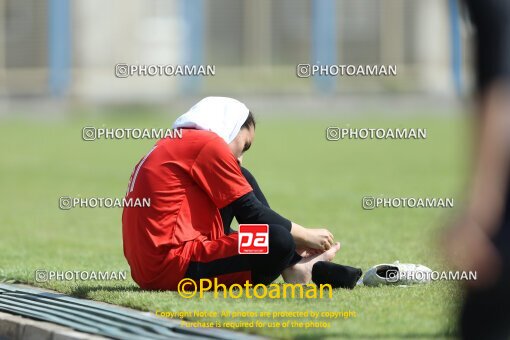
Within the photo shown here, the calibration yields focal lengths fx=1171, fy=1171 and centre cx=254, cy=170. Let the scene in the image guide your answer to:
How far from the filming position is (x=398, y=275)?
7.48 m

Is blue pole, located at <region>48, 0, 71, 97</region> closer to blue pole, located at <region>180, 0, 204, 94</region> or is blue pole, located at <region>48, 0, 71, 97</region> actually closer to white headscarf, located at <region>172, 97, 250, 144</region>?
blue pole, located at <region>180, 0, 204, 94</region>

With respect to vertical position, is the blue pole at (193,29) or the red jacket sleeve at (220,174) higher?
the red jacket sleeve at (220,174)

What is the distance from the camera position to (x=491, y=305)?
3955mm

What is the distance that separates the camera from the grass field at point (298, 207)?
6.63 m

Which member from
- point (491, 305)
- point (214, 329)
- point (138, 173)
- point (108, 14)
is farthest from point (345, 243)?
point (108, 14)

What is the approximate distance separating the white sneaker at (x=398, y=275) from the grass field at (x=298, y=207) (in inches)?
4.6

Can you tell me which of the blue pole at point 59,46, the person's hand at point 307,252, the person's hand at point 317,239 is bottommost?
the blue pole at point 59,46

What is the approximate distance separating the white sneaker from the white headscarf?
131 cm

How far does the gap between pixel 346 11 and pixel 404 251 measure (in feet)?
90.1

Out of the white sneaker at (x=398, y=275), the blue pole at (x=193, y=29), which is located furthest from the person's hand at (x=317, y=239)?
the blue pole at (x=193, y=29)

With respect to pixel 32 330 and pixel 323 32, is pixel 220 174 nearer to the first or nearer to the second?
pixel 32 330

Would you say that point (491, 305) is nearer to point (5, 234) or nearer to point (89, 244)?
point (89, 244)

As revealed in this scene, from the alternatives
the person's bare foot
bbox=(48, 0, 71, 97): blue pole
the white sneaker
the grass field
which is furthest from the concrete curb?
bbox=(48, 0, 71, 97): blue pole

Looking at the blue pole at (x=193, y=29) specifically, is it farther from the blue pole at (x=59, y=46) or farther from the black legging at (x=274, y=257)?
the black legging at (x=274, y=257)
